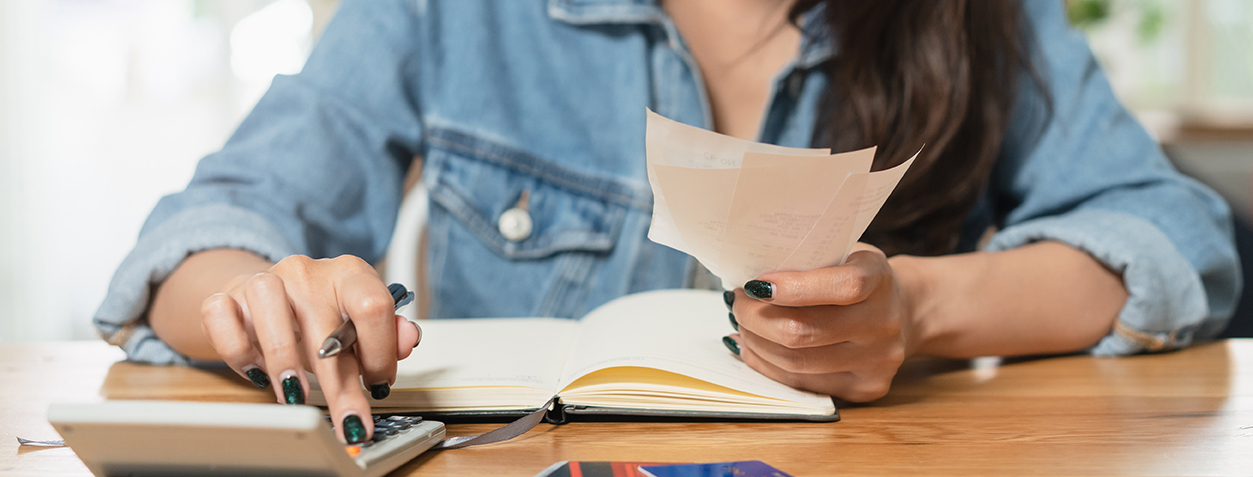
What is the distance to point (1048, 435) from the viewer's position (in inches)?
16.3

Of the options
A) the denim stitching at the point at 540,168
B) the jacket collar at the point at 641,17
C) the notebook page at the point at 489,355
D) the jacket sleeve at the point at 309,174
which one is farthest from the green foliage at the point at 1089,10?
the notebook page at the point at 489,355

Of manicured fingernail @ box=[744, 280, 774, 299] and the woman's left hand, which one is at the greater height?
manicured fingernail @ box=[744, 280, 774, 299]

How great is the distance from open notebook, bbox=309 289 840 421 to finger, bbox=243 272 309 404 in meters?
0.08

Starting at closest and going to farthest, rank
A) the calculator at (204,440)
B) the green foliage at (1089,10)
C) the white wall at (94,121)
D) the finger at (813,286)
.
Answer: the calculator at (204,440) < the finger at (813,286) < the white wall at (94,121) < the green foliage at (1089,10)

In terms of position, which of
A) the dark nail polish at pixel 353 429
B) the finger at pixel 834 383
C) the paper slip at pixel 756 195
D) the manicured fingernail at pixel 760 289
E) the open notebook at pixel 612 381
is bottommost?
the finger at pixel 834 383

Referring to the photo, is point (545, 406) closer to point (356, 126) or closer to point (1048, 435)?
point (1048, 435)

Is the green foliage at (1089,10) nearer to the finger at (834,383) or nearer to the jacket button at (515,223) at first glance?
the jacket button at (515,223)

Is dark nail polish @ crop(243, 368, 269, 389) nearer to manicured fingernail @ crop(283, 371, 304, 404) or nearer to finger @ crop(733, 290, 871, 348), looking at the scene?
manicured fingernail @ crop(283, 371, 304, 404)

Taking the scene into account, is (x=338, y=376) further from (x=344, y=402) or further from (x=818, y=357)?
(x=818, y=357)

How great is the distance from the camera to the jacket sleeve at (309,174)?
0.56 meters

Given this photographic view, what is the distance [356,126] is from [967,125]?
61 centimetres

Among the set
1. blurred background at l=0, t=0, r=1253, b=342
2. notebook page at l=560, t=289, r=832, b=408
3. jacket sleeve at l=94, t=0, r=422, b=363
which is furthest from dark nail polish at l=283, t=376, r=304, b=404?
blurred background at l=0, t=0, r=1253, b=342

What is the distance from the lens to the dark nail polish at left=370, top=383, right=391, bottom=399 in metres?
0.39

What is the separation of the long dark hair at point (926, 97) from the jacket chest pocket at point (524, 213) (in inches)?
9.9
